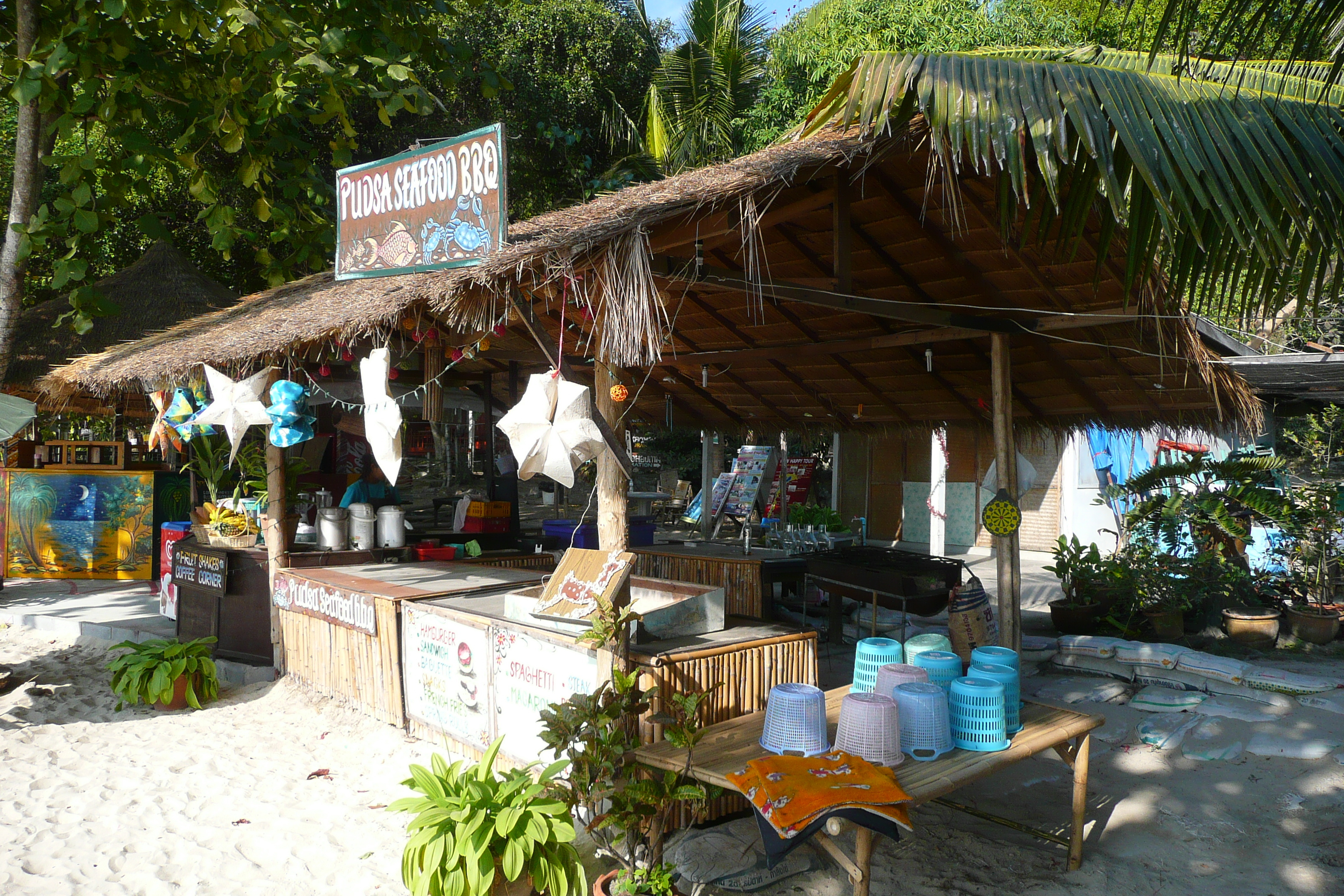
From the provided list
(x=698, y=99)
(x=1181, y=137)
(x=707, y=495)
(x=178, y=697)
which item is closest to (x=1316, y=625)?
(x=1181, y=137)

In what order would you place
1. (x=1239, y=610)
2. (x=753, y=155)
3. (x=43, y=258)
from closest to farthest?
(x=753, y=155) → (x=1239, y=610) → (x=43, y=258)

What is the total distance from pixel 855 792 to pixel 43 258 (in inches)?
603

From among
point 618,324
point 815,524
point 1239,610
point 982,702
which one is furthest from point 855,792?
point 815,524

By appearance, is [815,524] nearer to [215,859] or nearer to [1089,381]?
[1089,381]

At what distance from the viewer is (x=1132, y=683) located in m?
6.43

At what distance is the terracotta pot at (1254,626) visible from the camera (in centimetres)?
Result: 717

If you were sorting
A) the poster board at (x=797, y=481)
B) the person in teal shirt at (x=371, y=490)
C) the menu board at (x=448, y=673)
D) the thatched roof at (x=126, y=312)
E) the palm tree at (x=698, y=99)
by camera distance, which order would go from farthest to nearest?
the palm tree at (x=698, y=99) → the poster board at (x=797, y=481) → the thatched roof at (x=126, y=312) → the person in teal shirt at (x=371, y=490) → the menu board at (x=448, y=673)

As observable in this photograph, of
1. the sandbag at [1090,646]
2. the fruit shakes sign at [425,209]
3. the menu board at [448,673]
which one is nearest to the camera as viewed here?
the fruit shakes sign at [425,209]

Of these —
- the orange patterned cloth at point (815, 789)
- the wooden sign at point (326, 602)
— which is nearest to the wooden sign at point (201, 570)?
the wooden sign at point (326, 602)

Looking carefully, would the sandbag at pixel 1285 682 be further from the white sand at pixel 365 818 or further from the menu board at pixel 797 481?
the menu board at pixel 797 481

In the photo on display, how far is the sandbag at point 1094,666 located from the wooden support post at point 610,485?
4140 mm

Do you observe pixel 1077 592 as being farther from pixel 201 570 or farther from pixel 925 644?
pixel 201 570

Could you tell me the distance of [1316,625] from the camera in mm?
7234

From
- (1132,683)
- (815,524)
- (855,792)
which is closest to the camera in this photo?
(855,792)
